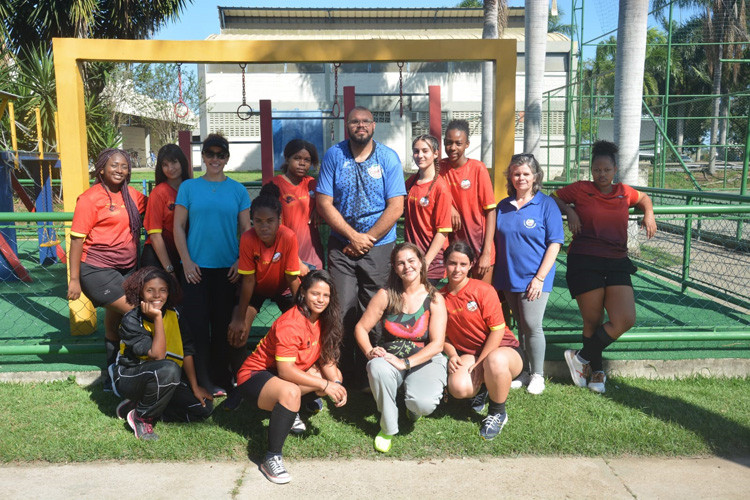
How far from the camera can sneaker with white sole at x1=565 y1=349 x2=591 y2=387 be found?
4.46 meters

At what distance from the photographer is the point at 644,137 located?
16516mm

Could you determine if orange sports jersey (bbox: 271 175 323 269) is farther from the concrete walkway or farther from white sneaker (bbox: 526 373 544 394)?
white sneaker (bbox: 526 373 544 394)

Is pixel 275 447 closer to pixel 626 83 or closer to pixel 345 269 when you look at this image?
pixel 345 269

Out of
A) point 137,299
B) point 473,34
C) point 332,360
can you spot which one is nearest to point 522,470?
point 332,360

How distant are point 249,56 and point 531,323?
303cm

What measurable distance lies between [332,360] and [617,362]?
2280 millimetres

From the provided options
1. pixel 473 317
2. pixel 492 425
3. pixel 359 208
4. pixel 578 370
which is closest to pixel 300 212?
pixel 359 208

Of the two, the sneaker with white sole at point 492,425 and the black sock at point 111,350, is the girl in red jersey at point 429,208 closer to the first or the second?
the sneaker with white sole at point 492,425

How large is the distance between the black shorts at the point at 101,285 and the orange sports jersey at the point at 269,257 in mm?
973

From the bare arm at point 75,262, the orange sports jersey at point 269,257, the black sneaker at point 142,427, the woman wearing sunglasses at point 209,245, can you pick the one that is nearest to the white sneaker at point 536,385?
the orange sports jersey at point 269,257

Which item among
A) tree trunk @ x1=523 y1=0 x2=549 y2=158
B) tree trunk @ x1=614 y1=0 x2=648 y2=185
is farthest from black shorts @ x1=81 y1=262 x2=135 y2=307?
tree trunk @ x1=523 y1=0 x2=549 y2=158

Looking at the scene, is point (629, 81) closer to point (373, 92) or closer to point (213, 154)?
point (213, 154)

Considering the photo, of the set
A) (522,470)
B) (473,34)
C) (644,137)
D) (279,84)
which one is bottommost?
(522,470)

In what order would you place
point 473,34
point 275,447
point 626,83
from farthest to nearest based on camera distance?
point 473,34 < point 626,83 < point 275,447
